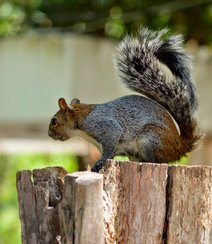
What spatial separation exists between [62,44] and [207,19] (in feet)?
7.22

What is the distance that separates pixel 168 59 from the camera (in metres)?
2.75

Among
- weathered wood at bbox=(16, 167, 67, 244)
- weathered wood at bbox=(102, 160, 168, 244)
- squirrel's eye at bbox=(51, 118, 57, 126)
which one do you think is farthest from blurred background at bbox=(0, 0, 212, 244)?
weathered wood at bbox=(102, 160, 168, 244)

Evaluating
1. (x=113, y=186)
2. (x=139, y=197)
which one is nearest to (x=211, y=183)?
(x=139, y=197)

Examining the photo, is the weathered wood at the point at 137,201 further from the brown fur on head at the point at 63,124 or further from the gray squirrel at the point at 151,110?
the brown fur on head at the point at 63,124

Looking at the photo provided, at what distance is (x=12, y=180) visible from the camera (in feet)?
47.0

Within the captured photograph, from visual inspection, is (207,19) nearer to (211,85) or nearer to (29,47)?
(211,85)

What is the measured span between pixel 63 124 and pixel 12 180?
1196 cm

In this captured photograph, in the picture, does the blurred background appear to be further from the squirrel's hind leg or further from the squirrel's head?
the squirrel's hind leg

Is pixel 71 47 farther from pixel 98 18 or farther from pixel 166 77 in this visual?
pixel 166 77

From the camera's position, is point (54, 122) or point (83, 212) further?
point (54, 122)

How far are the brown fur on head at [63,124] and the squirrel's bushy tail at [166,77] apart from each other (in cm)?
50

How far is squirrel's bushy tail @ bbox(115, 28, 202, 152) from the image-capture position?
8.79 feet

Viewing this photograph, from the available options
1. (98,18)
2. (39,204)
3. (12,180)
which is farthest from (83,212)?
(12,180)

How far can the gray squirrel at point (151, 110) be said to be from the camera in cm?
262
